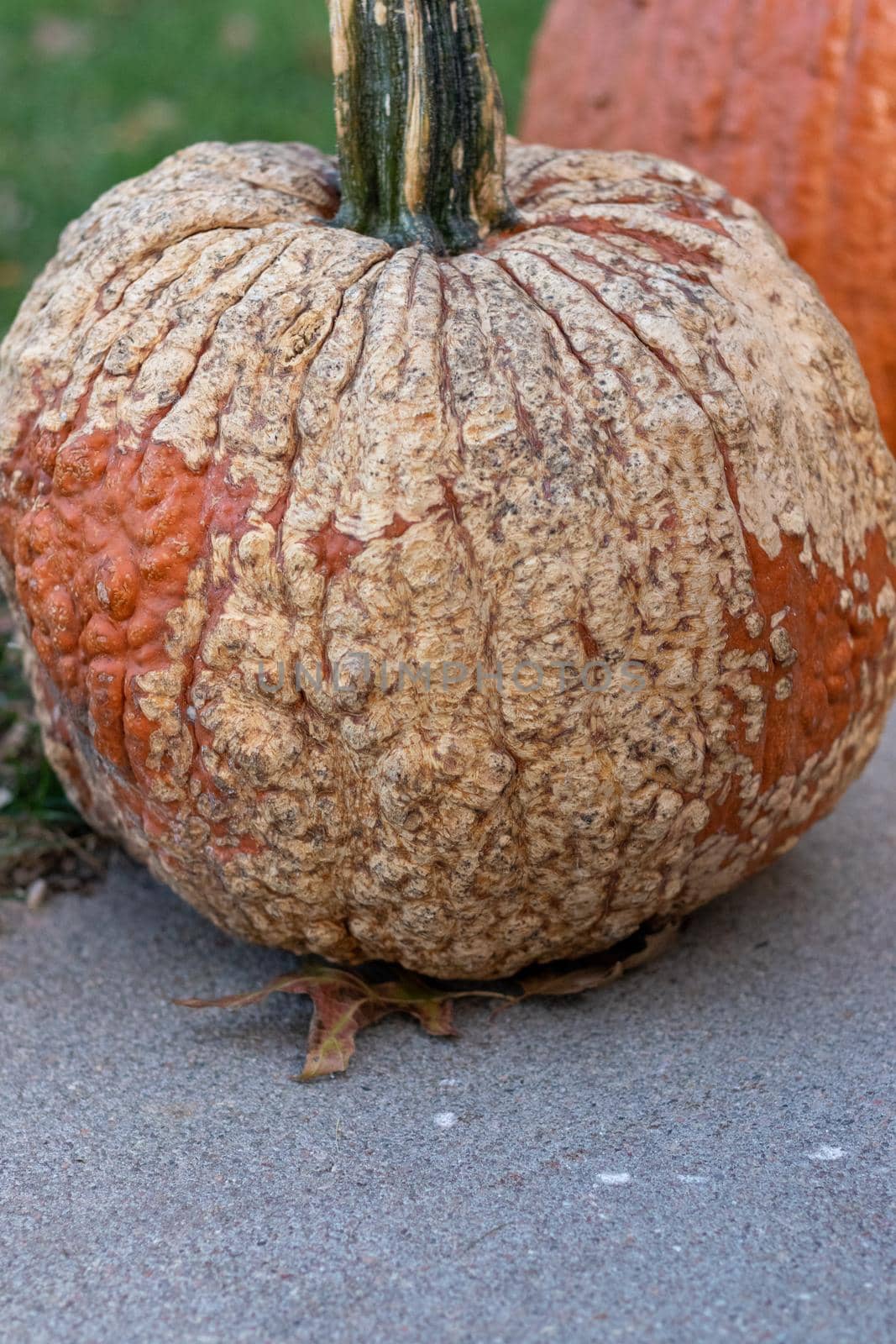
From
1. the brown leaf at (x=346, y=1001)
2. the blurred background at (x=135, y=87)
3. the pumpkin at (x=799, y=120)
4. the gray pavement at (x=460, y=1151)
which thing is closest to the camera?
the gray pavement at (x=460, y=1151)

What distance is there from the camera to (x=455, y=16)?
7.86 feet

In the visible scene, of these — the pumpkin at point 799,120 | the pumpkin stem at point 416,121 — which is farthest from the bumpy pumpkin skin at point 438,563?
the pumpkin at point 799,120

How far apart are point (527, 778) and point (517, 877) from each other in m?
0.18

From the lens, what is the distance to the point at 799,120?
3.59 m

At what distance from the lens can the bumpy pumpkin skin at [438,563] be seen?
6.88 feet

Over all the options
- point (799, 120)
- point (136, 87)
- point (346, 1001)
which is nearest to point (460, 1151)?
point (346, 1001)

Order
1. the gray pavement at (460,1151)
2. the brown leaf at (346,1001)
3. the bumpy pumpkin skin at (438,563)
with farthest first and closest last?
the brown leaf at (346,1001) < the bumpy pumpkin skin at (438,563) < the gray pavement at (460,1151)

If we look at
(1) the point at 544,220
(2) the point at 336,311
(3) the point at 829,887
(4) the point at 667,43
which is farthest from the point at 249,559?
(4) the point at 667,43

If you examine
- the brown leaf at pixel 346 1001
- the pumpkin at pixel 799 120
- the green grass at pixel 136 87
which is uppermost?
the pumpkin at pixel 799 120

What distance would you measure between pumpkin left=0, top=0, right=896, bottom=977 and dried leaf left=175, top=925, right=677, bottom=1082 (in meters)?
0.07

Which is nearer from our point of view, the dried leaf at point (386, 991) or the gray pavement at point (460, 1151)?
the gray pavement at point (460, 1151)

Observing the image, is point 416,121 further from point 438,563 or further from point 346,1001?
point 346,1001

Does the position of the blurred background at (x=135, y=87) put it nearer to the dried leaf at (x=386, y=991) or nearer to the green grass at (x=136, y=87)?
the green grass at (x=136, y=87)

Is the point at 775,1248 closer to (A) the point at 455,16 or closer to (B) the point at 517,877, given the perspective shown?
(B) the point at 517,877
